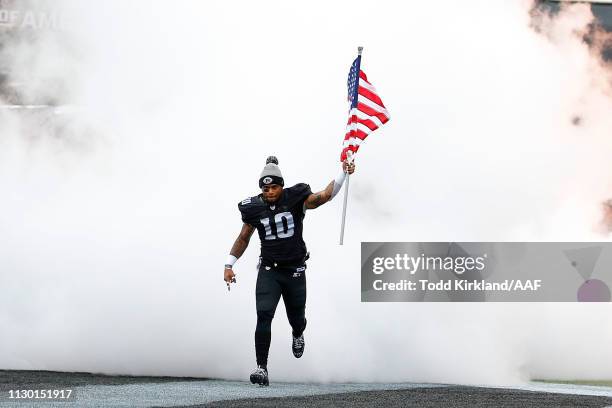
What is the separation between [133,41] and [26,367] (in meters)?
4.45

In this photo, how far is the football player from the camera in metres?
8.95

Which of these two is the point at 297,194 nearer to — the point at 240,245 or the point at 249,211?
the point at 249,211

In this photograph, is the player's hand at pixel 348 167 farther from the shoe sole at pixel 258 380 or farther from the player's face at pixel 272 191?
the shoe sole at pixel 258 380

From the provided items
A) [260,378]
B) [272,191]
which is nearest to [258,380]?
[260,378]

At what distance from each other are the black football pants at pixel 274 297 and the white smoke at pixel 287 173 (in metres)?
0.77

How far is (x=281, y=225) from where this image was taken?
9016mm

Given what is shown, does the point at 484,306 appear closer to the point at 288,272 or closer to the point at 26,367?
the point at 288,272

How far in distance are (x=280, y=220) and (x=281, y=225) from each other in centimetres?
4

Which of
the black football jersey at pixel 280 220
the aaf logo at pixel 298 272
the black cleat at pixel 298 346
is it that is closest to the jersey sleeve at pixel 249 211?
the black football jersey at pixel 280 220

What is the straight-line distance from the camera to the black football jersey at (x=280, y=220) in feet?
29.6

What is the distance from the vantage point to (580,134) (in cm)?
1405

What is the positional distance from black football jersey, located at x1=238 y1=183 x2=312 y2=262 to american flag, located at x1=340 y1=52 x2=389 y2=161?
2.62 feet

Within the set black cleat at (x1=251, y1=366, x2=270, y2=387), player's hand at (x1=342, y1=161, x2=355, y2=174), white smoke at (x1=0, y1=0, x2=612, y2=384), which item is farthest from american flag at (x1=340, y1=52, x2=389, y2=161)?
black cleat at (x1=251, y1=366, x2=270, y2=387)

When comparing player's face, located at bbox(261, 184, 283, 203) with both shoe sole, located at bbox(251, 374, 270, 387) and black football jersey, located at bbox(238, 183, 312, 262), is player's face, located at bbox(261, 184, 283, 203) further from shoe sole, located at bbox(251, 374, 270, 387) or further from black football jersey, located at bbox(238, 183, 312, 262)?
shoe sole, located at bbox(251, 374, 270, 387)
